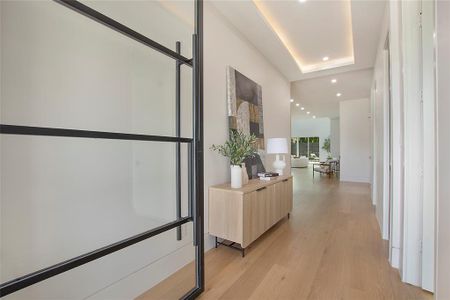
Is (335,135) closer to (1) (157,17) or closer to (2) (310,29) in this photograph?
(2) (310,29)

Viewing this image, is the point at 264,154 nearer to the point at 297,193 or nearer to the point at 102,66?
the point at 297,193

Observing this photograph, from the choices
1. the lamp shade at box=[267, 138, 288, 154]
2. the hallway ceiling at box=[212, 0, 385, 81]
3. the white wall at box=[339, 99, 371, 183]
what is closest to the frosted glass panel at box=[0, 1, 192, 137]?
the hallway ceiling at box=[212, 0, 385, 81]

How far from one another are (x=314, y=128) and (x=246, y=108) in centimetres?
1307

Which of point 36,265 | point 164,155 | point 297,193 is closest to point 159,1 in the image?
point 164,155

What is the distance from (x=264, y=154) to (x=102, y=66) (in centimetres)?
276

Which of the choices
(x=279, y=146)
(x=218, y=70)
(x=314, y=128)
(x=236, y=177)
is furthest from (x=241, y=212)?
(x=314, y=128)

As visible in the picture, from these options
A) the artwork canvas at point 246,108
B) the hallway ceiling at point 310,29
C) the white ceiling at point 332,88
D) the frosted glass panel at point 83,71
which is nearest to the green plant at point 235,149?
the artwork canvas at point 246,108

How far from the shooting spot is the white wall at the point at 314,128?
553 inches

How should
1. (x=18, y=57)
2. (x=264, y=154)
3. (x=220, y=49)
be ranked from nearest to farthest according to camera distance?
(x=18, y=57) < (x=220, y=49) < (x=264, y=154)

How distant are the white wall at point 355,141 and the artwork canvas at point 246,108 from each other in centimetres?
520

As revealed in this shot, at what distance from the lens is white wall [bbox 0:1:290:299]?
1.09 meters

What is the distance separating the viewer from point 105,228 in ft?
4.80

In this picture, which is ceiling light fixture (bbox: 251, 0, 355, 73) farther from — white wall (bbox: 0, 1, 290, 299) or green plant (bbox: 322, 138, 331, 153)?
green plant (bbox: 322, 138, 331, 153)

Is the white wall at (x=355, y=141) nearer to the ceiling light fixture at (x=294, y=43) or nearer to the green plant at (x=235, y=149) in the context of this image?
the ceiling light fixture at (x=294, y=43)
